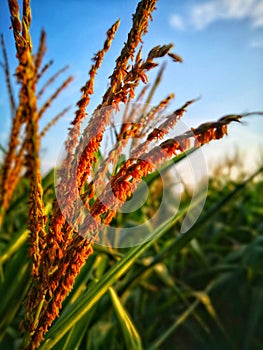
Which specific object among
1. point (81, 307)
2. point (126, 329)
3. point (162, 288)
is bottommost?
point (162, 288)

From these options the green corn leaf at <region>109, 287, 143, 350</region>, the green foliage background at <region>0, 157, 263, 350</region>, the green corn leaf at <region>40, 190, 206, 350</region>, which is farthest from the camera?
the green corn leaf at <region>109, 287, 143, 350</region>

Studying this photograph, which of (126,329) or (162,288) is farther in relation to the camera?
(162,288)

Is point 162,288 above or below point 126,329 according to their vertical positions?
below

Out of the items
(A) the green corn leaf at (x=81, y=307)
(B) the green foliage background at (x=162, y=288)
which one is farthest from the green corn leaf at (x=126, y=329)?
(A) the green corn leaf at (x=81, y=307)

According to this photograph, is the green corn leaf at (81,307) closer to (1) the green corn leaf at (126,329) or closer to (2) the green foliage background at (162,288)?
(2) the green foliage background at (162,288)

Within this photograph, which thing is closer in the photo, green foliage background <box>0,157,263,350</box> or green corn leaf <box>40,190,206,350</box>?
green corn leaf <box>40,190,206,350</box>

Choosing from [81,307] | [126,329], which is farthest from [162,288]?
[81,307]

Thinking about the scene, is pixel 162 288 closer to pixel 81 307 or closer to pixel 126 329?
pixel 126 329

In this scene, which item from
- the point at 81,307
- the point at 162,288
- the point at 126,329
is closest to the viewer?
the point at 81,307

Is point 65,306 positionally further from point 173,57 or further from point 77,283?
point 173,57

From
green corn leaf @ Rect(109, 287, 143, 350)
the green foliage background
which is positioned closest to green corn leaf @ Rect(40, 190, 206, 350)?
the green foliage background

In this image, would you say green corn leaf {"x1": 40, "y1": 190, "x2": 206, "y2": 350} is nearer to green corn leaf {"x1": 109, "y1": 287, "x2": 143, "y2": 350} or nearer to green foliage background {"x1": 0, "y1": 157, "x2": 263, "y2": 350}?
green foliage background {"x1": 0, "y1": 157, "x2": 263, "y2": 350}

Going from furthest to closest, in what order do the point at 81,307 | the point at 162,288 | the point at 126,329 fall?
1. the point at 162,288
2. the point at 126,329
3. the point at 81,307

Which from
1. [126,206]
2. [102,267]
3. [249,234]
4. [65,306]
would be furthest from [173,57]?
[249,234]
